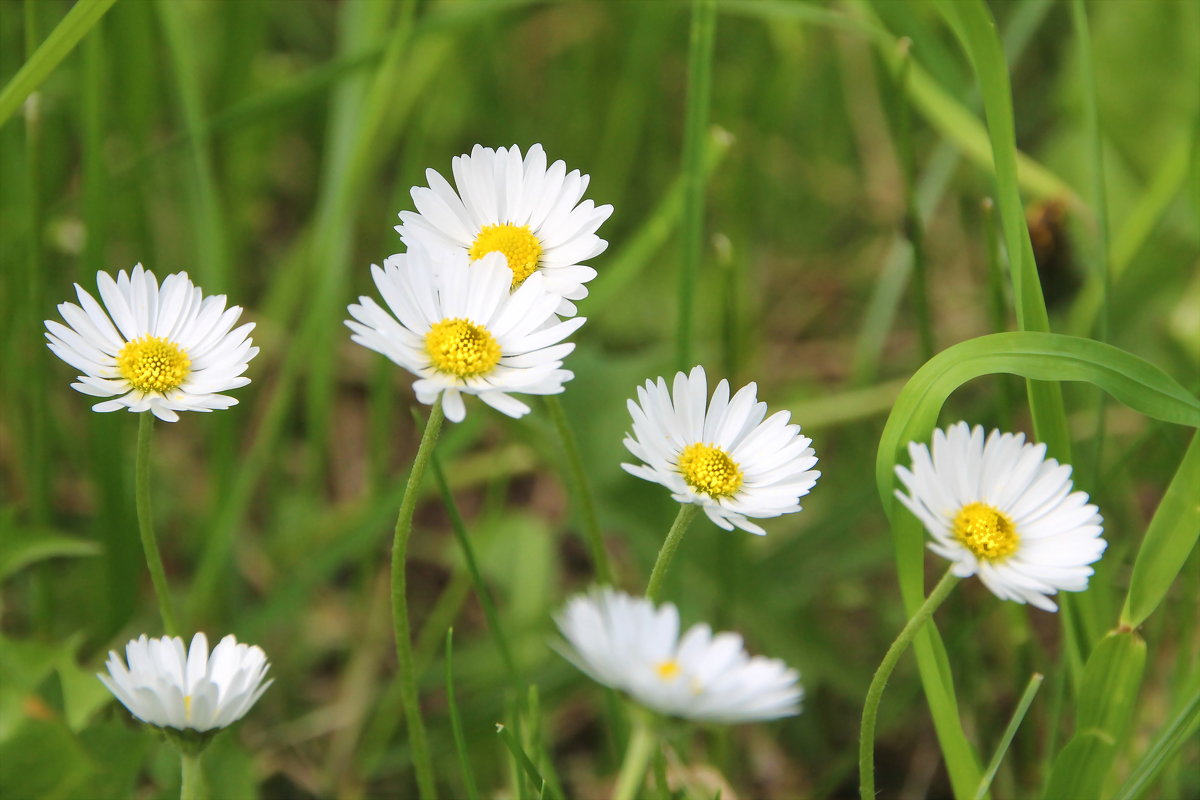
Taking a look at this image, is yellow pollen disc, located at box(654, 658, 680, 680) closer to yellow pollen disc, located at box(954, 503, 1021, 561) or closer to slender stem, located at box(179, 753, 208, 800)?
yellow pollen disc, located at box(954, 503, 1021, 561)

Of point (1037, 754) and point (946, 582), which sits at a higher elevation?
point (1037, 754)

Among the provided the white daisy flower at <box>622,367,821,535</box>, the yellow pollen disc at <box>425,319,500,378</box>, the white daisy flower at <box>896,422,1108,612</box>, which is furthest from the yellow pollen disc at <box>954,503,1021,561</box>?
the yellow pollen disc at <box>425,319,500,378</box>

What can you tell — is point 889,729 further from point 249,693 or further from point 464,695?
point 249,693

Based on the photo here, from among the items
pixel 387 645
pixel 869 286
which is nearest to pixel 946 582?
pixel 387 645

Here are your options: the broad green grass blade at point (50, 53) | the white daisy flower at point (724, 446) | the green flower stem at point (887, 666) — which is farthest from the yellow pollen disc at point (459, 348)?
the broad green grass blade at point (50, 53)

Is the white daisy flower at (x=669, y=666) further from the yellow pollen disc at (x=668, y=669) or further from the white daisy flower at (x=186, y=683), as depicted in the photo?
the white daisy flower at (x=186, y=683)

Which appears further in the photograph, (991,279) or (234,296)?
(234,296)

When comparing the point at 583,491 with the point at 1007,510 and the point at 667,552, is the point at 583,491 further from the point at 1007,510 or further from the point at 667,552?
the point at 1007,510

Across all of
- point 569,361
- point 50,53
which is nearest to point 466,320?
point 50,53
